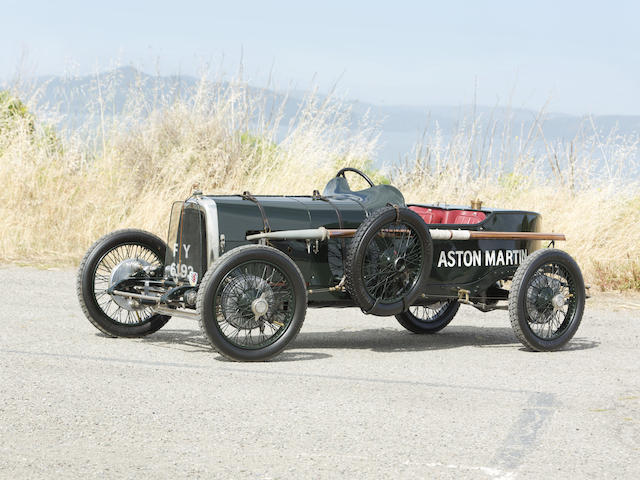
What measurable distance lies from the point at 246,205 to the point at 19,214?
24.2ft

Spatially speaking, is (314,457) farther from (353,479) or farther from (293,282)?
(293,282)

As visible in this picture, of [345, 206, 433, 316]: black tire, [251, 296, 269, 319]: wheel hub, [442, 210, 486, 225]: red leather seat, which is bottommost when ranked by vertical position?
[251, 296, 269, 319]: wheel hub

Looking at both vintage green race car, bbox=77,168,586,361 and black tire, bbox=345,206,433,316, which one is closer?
vintage green race car, bbox=77,168,586,361

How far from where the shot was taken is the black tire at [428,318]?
834 cm

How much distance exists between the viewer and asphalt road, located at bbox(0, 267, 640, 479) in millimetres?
4301

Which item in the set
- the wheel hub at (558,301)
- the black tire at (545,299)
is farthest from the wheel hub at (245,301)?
the wheel hub at (558,301)

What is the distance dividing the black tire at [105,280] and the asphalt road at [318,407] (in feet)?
0.53

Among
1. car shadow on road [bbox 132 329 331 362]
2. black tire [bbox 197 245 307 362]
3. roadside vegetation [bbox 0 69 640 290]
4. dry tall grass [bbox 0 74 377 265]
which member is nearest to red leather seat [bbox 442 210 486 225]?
car shadow on road [bbox 132 329 331 362]

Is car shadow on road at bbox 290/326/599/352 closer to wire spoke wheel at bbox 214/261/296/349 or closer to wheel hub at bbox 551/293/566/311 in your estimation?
wheel hub at bbox 551/293/566/311

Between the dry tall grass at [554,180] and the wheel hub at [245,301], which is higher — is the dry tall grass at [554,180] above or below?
above

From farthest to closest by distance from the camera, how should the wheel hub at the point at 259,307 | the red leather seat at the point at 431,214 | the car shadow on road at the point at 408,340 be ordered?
the red leather seat at the point at 431,214 → the car shadow on road at the point at 408,340 → the wheel hub at the point at 259,307

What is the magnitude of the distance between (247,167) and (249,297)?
859cm

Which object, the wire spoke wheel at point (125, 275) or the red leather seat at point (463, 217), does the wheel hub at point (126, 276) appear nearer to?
the wire spoke wheel at point (125, 275)

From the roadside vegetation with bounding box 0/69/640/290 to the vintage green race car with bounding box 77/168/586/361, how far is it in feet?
14.2
